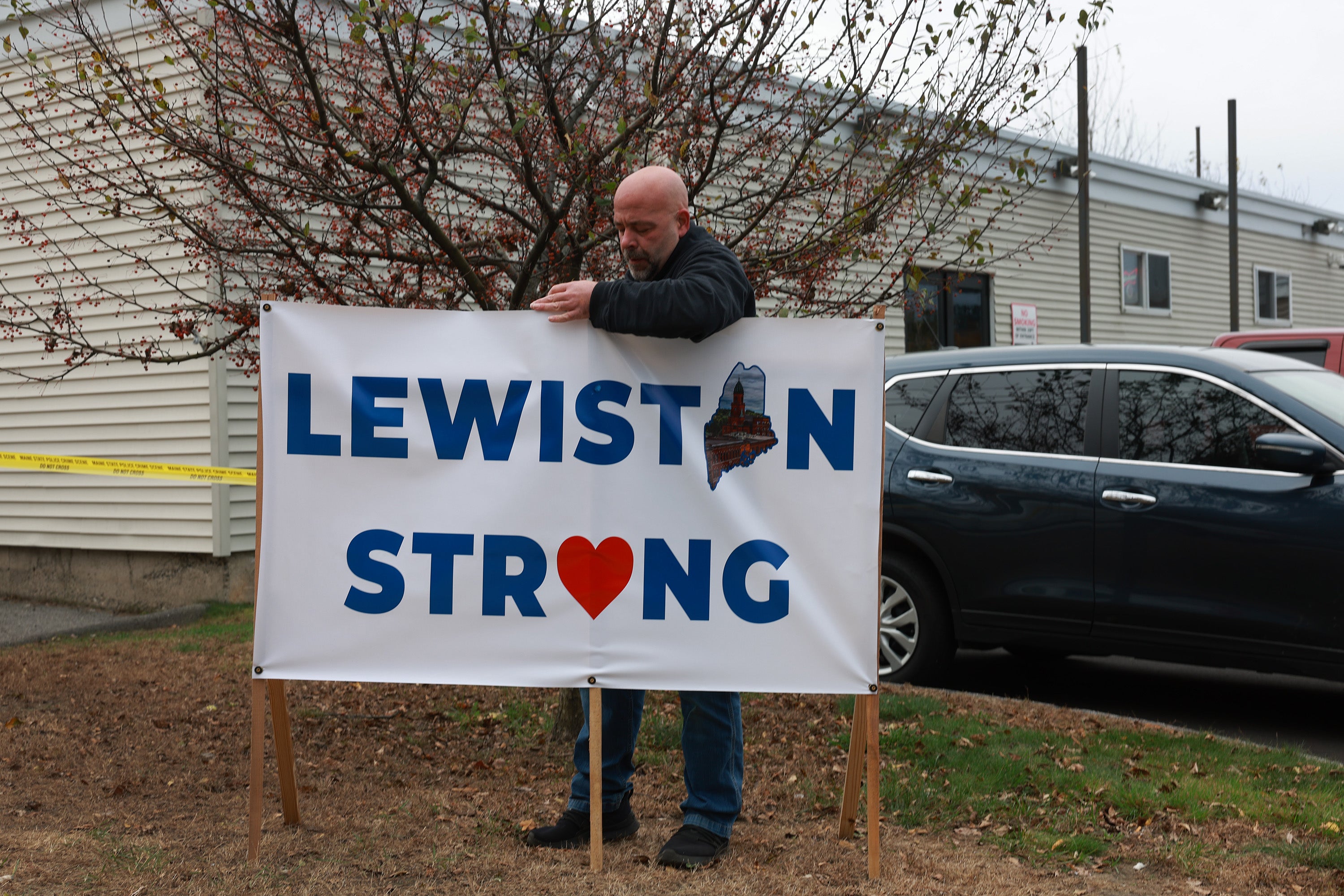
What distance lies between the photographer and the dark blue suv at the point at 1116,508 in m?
5.71

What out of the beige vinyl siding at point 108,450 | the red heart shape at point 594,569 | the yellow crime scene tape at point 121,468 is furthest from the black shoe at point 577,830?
the beige vinyl siding at point 108,450

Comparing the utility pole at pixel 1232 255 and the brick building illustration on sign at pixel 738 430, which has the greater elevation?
the utility pole at pixel 1232 255

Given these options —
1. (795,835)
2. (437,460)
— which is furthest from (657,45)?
(795,835)

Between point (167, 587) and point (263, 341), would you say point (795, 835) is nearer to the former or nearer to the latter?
point (263, 341)

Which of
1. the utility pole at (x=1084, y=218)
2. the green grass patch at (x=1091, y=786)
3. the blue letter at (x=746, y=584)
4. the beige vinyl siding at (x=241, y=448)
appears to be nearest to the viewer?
the blue letter at (x=746, y=584)

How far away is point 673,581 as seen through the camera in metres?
3.89

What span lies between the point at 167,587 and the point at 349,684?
4199 millimetres

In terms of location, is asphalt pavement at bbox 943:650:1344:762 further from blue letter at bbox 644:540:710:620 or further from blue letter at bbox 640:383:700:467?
blue letter at bbox 640:383:700:467

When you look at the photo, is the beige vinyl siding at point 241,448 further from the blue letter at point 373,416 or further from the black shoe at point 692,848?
the black shoe at point 692,848

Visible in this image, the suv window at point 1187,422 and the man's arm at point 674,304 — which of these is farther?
the suv window at point 1187,422

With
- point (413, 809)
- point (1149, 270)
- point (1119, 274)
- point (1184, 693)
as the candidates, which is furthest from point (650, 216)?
point (1149, 270)

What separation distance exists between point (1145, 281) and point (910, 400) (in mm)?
14022

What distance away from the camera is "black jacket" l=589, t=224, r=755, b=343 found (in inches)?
144

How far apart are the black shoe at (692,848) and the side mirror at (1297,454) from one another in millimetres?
3359
